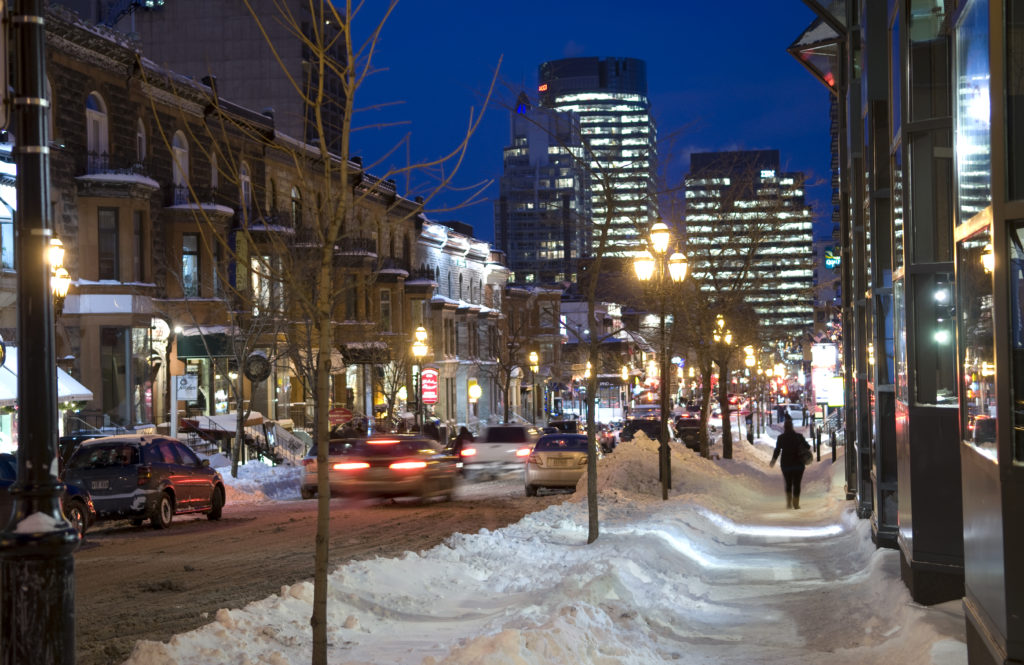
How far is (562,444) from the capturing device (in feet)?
99.3

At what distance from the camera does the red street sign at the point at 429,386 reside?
1770 inches

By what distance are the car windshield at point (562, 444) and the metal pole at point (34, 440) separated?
80.1ft

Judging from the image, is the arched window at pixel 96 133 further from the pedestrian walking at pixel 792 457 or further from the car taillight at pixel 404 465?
the pedestrian walking at pixel 792 457

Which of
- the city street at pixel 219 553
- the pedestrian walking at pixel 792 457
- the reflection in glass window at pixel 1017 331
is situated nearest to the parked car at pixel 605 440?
the city street at pixel 219 553

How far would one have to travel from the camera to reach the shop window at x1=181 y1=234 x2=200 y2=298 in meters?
43.4

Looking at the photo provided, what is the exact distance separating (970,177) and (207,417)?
39.7 m

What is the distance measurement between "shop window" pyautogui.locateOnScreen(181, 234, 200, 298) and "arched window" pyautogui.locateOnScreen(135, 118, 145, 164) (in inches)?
125

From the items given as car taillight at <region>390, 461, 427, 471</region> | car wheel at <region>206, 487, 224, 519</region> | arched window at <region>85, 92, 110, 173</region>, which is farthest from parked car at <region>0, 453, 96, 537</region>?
arched window at <region>85, 92, 110, 173</region>

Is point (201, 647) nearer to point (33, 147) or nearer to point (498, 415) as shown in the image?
point (33, 147)

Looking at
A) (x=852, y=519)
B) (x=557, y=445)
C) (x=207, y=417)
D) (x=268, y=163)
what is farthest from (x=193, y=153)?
(x=852, y=519)

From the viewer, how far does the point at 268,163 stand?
49.3 meters

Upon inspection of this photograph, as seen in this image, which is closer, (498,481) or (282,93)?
(498,481)

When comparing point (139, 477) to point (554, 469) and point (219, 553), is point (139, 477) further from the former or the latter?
point (554, 469)

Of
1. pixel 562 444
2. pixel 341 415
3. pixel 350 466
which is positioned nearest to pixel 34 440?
pixel 350 466
